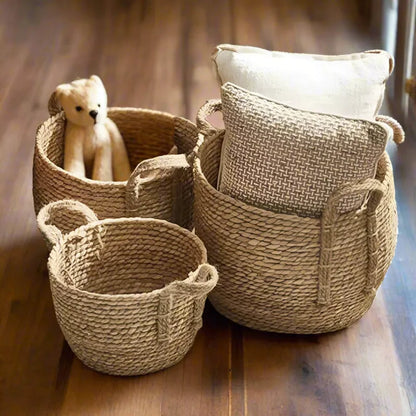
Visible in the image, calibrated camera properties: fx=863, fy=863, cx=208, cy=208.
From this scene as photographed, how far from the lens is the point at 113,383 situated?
5.64 ft

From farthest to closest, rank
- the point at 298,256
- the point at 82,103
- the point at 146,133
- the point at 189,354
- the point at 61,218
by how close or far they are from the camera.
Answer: the point at 146,133
the point at 82,103
the point at 61,218
the point at 189,354
the point at 298,256

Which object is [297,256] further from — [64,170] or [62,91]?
[62,91]

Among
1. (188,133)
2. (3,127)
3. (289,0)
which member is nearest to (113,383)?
(188,133)

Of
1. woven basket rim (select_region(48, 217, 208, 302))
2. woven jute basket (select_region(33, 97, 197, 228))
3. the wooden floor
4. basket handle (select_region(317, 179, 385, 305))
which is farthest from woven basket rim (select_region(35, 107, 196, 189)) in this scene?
basket handle (select_region(317, 179, 385, 305))

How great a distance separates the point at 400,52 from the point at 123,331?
1.81 metres

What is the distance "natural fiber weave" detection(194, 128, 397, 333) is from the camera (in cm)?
168

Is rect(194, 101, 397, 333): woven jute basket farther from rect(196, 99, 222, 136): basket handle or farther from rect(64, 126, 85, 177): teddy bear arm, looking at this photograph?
rect(64, 126, 85, 177): teddy bear arm

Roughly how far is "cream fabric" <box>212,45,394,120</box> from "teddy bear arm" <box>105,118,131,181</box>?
430mm

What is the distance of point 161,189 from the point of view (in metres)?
1.92

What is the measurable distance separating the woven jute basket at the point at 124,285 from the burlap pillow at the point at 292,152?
0.60 feet

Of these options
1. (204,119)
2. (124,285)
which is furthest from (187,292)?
(204,119)

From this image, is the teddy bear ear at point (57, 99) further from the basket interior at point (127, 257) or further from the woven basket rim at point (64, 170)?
the basket interior at point (127, 257)

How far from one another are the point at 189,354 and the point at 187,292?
0.26 metres

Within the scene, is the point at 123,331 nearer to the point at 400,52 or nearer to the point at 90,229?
the point at 90,229
